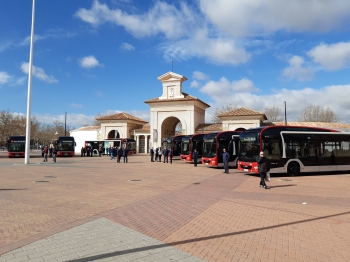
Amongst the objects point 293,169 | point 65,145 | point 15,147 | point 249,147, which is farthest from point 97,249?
point 65,145

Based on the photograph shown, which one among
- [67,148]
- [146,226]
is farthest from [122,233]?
[67,148]

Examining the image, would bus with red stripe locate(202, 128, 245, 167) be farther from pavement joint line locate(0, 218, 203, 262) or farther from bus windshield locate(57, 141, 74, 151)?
bus windshield locate(57, 141, 74, 151)

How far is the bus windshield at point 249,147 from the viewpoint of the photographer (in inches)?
751

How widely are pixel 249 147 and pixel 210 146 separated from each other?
21.7ft

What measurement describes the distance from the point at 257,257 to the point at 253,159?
14079 mm

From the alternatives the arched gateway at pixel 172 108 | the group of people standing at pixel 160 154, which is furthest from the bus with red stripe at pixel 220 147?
the arched gateway at pixel 172 108

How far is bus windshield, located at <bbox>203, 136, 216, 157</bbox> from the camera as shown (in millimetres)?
25562

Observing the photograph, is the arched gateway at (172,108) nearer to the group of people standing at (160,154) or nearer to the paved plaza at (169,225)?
the group of people standing at (160,154)

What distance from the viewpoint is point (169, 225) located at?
7.34 meters

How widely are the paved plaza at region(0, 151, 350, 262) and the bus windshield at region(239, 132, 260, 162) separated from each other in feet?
22.3

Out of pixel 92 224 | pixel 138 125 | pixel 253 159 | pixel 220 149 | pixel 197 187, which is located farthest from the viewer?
pixel 138 125

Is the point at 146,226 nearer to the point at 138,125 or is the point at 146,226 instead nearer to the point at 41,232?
the point at 41,232

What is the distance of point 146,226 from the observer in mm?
7145

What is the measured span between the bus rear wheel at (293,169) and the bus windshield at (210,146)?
6.99 metres
